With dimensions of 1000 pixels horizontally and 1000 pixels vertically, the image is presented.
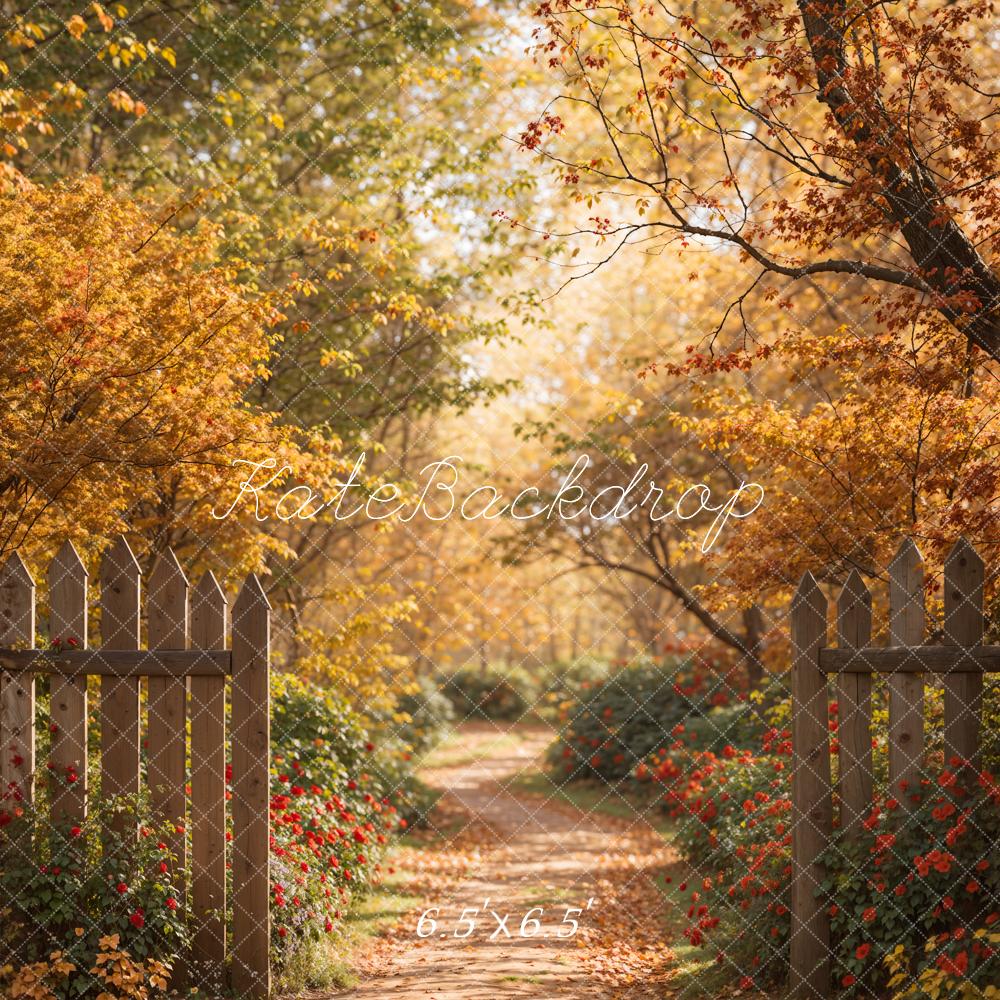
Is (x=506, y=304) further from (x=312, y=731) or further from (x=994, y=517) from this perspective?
(x=994, y=517)

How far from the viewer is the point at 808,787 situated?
5098 millimetres

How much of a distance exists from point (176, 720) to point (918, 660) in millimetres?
3606

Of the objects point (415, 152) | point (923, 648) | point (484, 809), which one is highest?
point (415, 152)

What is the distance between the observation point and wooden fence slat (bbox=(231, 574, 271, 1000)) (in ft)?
16.7

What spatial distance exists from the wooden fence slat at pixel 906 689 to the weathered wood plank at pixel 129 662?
3.26m

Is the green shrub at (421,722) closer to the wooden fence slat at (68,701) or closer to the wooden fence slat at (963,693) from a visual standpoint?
the wooden fence slat at (68,701)

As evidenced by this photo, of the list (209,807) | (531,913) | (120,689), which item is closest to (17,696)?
(120,689)

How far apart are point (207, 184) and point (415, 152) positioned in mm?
2696

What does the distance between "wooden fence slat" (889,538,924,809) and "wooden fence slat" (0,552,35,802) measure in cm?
427

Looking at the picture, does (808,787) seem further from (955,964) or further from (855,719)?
(955,964)

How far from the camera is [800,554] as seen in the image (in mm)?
6918

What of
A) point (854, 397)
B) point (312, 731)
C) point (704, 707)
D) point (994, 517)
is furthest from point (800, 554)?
point (704, 707)

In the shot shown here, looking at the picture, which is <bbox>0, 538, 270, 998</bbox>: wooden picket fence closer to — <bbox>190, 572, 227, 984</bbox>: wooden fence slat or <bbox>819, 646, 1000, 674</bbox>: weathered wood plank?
<bbox>190, 572, 227, 984</bbox>: wooden fence slat

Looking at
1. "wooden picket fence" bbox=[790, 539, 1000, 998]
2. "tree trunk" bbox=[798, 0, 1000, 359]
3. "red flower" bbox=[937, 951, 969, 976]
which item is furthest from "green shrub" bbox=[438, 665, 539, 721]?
"red flower" bbox=[937, 951, 969, 976]
